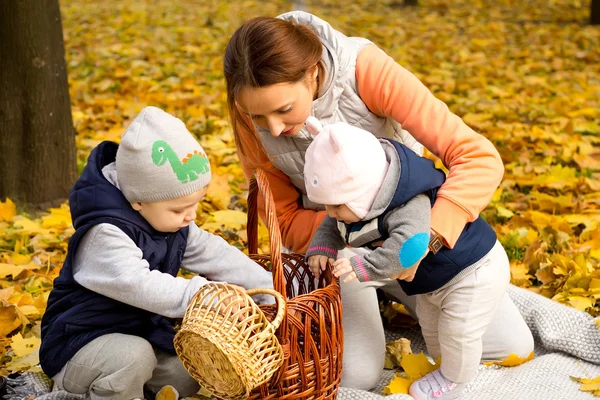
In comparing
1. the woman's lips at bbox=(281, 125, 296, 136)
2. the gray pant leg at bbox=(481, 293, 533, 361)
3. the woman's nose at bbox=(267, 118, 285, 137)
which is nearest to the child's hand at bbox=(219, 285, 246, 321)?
the woman's nose at bbox=(267, 118, 285, 137)

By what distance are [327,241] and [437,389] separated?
0.59 m

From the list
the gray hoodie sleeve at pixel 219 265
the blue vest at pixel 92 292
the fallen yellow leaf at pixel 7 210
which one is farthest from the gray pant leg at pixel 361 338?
the fallen yellow leaf at pixel 7 210

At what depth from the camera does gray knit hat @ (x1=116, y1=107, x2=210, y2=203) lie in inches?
82.0

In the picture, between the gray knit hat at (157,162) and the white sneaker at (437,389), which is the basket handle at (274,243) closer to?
the gray knit hat at (157,162)

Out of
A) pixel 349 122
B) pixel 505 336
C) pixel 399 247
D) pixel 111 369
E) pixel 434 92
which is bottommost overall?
pixel 434 92

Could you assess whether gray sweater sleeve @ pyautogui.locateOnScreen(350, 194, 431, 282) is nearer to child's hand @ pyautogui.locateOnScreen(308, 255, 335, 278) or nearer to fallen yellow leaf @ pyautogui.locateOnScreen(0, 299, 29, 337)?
child's hand @ pyautogui.locateOnScreen(308, 255, 335, 278)

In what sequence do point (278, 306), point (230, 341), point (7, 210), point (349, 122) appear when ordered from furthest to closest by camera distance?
point (7, 210) < point (349, 122) < point (278, 306) < point (230, 341)

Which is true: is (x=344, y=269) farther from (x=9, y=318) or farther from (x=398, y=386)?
(x=9, y=318)

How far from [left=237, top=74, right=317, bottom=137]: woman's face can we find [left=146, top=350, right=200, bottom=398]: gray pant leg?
2.57 ft

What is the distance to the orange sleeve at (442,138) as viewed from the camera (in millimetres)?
2182

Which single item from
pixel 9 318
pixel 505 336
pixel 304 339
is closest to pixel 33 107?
pixel 9 318

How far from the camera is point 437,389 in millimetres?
2369

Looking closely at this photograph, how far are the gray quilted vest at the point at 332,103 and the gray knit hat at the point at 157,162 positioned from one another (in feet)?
1.45

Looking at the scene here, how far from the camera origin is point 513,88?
19.7 ft
